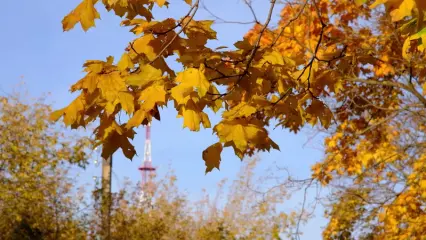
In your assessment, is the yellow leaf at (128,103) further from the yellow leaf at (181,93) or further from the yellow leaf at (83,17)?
the yellow leaf at (83,17)

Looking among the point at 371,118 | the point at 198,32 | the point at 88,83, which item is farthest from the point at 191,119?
the point at 371,118

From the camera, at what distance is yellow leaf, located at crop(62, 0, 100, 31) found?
124 inches

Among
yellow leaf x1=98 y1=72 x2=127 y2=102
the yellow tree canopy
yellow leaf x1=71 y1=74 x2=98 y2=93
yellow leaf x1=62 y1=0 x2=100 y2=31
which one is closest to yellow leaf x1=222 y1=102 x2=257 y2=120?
the yellow tree canopy

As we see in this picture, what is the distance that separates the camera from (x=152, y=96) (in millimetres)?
3061

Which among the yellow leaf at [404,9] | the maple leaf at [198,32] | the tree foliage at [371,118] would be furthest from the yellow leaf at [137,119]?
the tree foliage at [371,118]

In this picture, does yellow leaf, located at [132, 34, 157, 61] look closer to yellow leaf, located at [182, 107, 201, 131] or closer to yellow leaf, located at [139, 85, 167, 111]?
yellow leaf, located at [139, 85, 167, 111]

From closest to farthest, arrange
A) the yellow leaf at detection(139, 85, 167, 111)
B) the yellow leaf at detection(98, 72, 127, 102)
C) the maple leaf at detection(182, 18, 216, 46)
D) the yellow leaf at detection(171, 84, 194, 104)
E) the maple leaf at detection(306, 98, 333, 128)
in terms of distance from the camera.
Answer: the yellow leaf at detection(171, 84, 194, 104) < the yellow leaf at detection(139, 85, 167, 111) < the yellow leaf at detection(98, 72, 127, 102) < the maple leaf at detection(182, 18, 216, 46) < the maple leaf at detection(306, 98, 333, 128)

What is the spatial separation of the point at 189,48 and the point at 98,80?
1.78 ft

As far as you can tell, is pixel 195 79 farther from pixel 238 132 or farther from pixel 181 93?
pixel 238 132

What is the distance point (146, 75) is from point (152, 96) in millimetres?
112

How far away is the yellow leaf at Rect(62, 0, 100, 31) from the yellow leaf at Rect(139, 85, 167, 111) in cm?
44

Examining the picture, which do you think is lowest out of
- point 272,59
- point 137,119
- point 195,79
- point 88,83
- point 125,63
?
point 137,119

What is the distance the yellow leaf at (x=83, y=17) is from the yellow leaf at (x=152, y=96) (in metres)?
0.44

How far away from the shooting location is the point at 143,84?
10.2 feet
